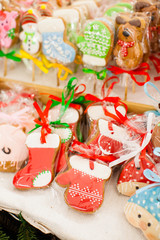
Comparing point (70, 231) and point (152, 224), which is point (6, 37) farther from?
point (152, 224)

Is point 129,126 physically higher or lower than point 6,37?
lower

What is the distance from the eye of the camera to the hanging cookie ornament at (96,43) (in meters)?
1.19

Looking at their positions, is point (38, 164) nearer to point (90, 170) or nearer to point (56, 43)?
point (90, 170)

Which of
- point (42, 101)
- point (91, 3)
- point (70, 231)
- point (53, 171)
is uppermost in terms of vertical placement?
point (91, 3)

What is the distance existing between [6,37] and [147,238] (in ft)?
4.13

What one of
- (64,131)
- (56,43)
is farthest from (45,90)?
(64,131)

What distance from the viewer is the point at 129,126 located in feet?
3.48

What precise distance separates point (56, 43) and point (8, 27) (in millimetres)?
326

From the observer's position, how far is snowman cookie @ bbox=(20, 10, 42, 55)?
134 cm

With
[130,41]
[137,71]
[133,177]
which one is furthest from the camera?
[137,71]

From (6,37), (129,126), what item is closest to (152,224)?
(129,126)

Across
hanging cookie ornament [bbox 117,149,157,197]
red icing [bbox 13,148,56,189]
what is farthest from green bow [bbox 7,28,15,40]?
hanging cookie ornament [bbox 117,149,157,197]

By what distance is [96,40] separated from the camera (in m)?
1.21

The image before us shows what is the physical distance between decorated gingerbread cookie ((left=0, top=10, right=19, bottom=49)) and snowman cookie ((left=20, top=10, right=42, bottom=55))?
0.07m
